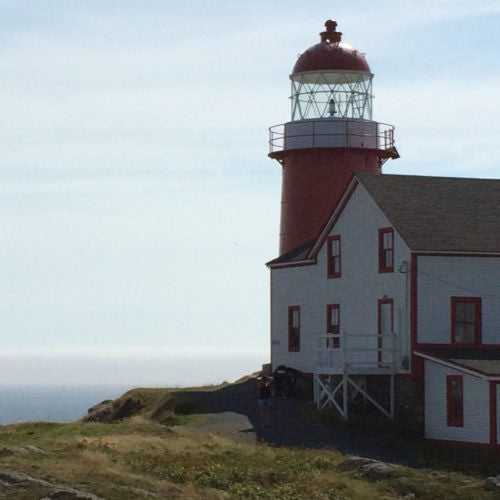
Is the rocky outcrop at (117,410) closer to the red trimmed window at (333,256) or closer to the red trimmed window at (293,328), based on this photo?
the red trimmed window at (293,328)

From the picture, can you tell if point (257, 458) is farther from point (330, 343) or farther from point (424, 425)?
point (330, 343)

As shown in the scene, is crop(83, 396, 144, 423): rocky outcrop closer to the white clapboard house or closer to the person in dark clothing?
the white clapboard house

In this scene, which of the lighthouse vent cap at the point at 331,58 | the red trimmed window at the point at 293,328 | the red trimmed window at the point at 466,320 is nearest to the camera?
the red trimmed window at the point at 466,320

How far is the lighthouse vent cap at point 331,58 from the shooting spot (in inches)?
2253

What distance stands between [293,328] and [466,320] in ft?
31.7

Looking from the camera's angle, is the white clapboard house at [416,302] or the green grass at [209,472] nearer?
the green grass at [209,472]

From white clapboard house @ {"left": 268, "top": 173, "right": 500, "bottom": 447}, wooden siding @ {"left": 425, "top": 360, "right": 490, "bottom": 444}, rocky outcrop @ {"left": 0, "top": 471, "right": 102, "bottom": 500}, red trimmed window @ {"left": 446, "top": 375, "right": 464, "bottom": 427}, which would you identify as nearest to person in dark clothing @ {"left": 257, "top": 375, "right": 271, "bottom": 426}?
white clapboard house @ {"left": 268, "top": 173, "right": 500, "bottom": 447}

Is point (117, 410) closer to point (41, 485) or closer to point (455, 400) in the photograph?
point (455, 400)

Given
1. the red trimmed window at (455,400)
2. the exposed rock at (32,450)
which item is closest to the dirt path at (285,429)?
the red trimmed window at (455,400)

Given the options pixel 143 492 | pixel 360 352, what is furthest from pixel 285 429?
pixel 143 492

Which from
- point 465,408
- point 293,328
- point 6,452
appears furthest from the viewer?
point 293,328

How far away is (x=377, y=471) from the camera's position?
35.5 m

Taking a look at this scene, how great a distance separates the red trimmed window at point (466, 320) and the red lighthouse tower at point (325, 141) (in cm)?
1142

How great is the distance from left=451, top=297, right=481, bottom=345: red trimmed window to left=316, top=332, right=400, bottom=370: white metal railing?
1.97 meters
